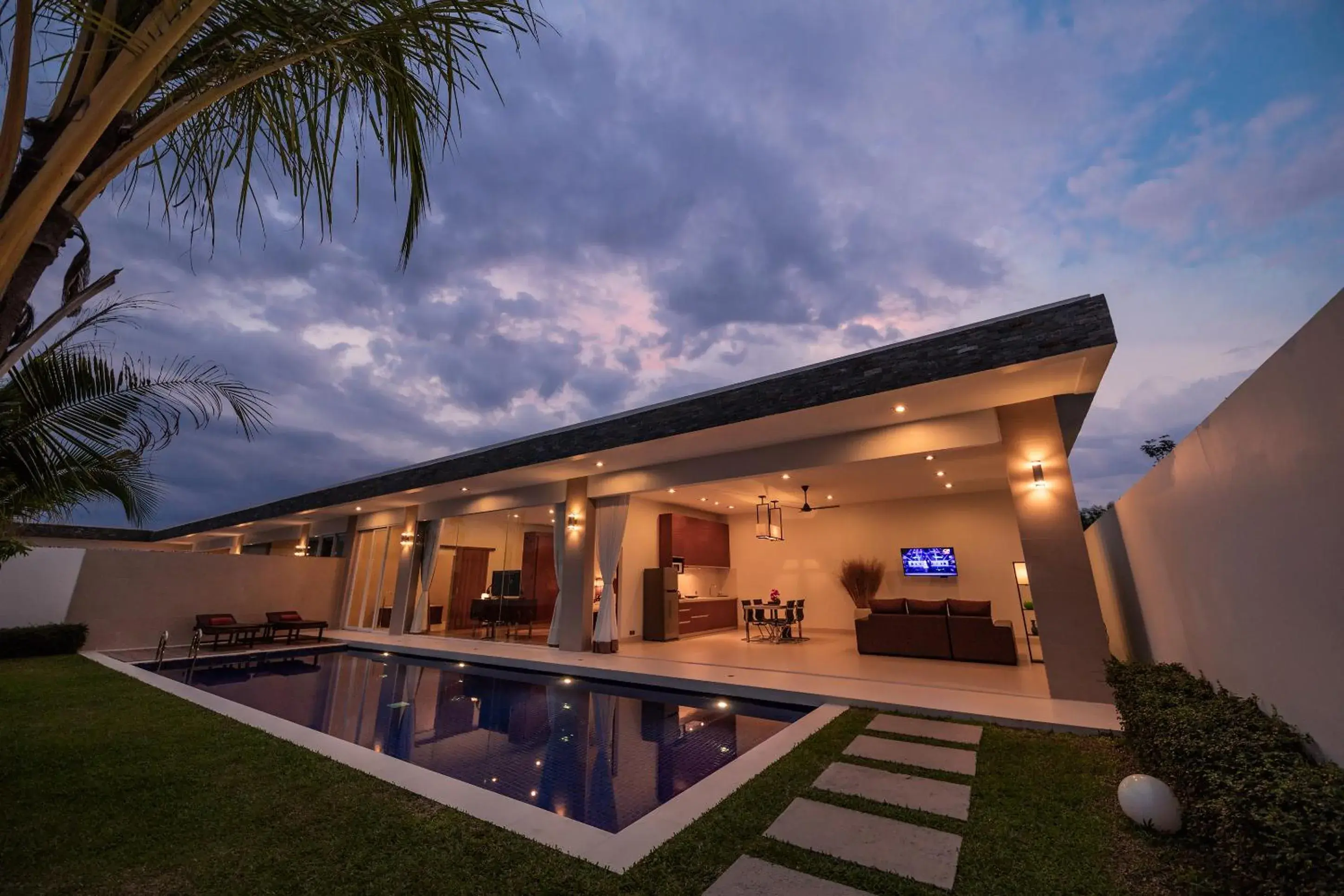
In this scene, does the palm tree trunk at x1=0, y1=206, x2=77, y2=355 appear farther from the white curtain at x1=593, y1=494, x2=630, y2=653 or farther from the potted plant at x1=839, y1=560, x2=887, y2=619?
the potted plant at x1=839, y1=560, x2=887, y2=619

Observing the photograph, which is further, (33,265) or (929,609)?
(929,609)

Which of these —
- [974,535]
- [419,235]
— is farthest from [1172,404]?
[419,235]

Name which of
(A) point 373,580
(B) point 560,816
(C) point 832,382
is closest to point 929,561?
(C) point 832,382

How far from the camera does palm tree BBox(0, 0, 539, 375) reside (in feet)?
2.38

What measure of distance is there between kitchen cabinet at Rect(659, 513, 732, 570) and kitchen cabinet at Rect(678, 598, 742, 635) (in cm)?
81

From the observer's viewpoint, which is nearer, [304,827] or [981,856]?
[981,856]

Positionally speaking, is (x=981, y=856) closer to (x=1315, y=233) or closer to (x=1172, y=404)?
(x=1315, y=233)

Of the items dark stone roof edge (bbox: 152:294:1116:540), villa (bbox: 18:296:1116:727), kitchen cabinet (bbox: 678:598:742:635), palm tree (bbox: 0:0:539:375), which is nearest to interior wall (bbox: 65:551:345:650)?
villa (bbox: 18:296:1116:727)

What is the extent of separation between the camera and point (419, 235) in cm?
140

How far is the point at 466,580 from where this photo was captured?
1223 cm

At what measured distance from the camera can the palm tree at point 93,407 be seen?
73.0 inches

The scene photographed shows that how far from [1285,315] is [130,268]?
6.22 m

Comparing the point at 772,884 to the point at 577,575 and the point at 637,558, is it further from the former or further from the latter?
the point at 637,558

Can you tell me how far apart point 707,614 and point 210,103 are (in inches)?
446
